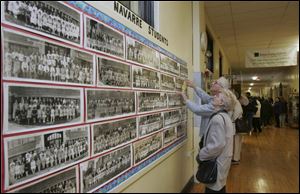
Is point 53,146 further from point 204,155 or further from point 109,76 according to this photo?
point 204,155

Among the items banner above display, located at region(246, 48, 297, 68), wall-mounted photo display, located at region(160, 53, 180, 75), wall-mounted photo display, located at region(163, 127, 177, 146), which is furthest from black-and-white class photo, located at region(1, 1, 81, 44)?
banner above display, located at region(246, 48, 297, 68)

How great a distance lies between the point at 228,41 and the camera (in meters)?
7.47

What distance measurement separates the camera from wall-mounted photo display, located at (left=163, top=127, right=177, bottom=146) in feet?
8.18

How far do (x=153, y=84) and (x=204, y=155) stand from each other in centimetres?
76

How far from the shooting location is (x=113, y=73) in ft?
4.93

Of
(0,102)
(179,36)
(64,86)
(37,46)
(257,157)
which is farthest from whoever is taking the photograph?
(257,157)

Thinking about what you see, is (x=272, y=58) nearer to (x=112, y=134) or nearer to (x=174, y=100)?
(x=174, y=100)

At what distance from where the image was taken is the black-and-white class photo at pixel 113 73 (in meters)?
1.39

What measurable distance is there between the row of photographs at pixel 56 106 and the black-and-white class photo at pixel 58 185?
0.69 ft

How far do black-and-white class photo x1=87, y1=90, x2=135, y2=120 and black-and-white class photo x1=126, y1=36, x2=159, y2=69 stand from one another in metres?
0.26

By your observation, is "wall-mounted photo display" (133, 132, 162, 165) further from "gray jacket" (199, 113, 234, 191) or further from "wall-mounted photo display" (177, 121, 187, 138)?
"wall-mounted photo display" (177, 121, 187, 138)

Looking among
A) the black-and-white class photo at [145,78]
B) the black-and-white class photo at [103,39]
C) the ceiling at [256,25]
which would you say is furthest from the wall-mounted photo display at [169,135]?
the ceiling at [256,25]

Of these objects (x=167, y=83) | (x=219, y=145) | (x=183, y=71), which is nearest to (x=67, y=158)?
(x=219, y=145)

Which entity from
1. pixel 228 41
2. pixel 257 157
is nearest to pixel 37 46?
pixel 257 157
